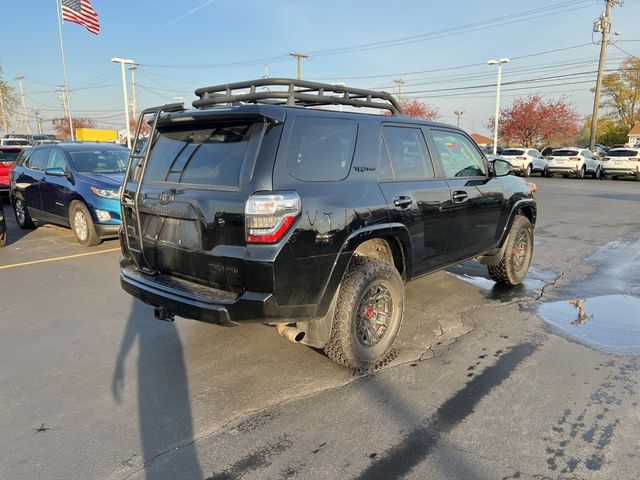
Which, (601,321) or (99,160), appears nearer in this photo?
(601,321)

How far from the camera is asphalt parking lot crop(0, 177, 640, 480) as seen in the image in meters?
2.64

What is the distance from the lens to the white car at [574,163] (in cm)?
2680

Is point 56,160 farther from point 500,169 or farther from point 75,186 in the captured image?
point 500,169

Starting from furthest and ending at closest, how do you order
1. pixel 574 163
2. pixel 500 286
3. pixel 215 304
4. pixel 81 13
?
pixel 574 163
pixel 81 13
pixel 500 286
pixel 215 304

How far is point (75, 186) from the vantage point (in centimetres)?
794

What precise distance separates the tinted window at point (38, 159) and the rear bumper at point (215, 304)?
23.1ft

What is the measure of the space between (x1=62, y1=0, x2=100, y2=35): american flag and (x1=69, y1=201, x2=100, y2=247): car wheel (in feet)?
64.0

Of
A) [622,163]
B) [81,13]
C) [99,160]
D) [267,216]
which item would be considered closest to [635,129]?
[622,163]

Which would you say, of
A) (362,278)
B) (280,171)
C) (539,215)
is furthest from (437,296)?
(539,215)

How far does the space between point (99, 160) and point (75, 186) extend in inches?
37.1

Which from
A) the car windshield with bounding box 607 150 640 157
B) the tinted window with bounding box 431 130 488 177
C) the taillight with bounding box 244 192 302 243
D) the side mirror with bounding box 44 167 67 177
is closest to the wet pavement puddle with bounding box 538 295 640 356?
the tinted window with bounding box 431 130 488 177

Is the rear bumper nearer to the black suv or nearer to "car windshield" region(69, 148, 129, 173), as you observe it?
the black suv

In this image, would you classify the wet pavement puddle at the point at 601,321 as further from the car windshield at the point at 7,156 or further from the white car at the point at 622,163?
the white car at the point at 622,163

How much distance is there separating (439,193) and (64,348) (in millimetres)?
3587
